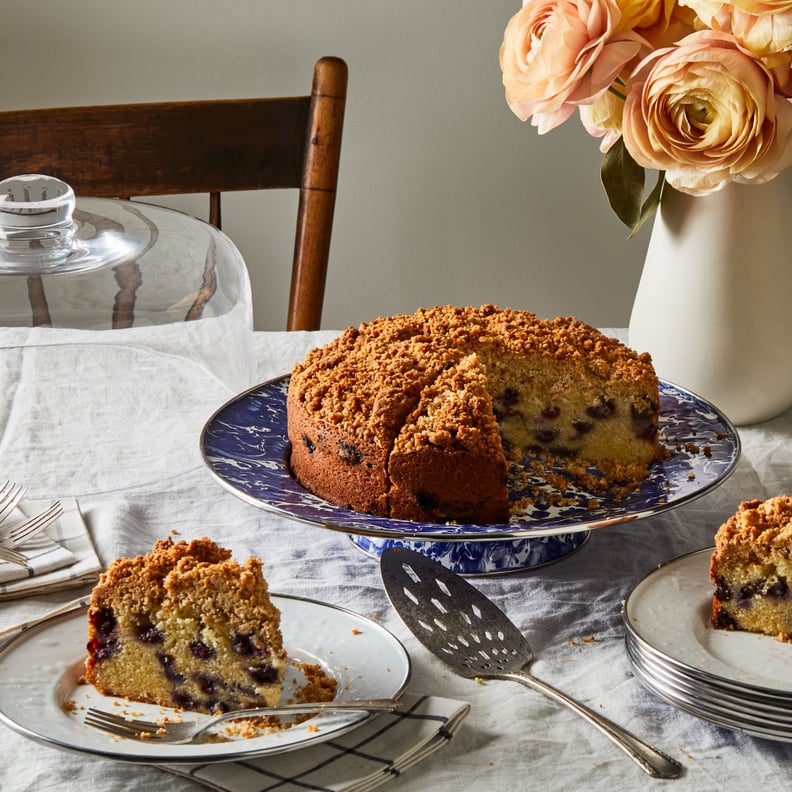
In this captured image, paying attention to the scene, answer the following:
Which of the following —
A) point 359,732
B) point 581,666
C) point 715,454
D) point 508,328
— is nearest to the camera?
point 359,732

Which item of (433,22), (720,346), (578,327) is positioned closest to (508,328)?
(578,327)

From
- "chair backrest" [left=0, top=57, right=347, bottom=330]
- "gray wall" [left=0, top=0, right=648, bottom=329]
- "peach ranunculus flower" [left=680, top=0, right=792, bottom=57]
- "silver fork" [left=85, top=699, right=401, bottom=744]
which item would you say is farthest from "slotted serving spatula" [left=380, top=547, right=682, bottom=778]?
"gray wall" [left=0, top=0, right=648, bottom=329]

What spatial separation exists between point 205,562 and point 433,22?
7.35 feet

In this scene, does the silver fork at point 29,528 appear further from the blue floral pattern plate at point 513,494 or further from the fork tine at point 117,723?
the fork tine at point 117,723

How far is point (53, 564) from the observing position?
1052mm

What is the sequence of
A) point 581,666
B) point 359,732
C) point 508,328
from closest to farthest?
point 359,732, point 581,666, point 508,328

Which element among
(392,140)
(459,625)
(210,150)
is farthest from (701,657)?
(392,140)

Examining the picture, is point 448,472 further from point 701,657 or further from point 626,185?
point 626,185

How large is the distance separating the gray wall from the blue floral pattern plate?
165 cm

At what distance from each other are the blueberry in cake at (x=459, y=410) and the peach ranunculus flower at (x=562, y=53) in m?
0.28

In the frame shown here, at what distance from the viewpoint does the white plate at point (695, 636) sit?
83cm

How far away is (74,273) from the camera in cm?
127

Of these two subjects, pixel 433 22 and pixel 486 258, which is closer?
pixel 433 22

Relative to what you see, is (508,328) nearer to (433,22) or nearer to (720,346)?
(720,346)
